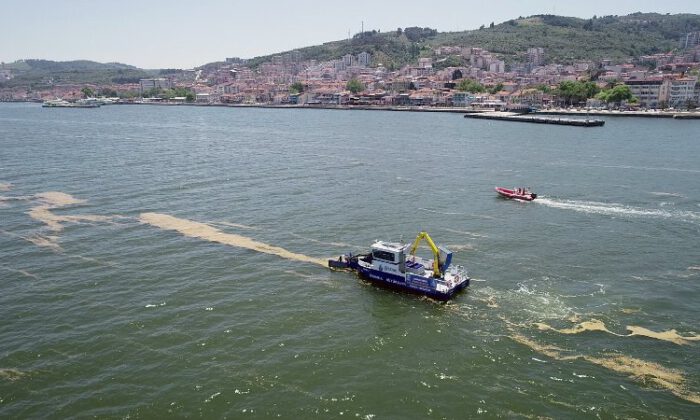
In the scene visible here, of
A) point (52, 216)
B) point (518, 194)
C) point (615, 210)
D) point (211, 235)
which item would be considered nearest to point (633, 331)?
point (615, 210)

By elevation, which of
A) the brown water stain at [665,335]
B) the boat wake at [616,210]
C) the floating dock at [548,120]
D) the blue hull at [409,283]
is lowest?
the brown water stain at [665,335]

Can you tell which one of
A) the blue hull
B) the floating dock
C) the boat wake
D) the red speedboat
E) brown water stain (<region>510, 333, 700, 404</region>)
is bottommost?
brown water stain (<region>510, 333, 700, 404</region>)

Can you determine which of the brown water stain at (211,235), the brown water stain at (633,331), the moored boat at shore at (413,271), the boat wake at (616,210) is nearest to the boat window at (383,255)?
→ the moored boat at shore at (413,271)

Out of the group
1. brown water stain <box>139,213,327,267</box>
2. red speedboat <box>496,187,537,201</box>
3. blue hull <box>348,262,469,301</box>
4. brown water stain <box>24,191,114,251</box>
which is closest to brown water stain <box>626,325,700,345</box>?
blue hull <box>348,262,469,301</box>

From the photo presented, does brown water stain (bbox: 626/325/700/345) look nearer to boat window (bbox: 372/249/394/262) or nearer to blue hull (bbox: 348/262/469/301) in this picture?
→ blue hull (bbox: 348/262/469/301)

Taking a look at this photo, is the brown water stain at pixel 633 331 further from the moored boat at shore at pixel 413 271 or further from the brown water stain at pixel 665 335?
the moored boat at shore at pixel 413 271

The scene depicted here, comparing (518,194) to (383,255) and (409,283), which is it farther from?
(409,283)
